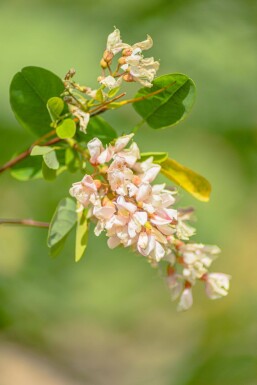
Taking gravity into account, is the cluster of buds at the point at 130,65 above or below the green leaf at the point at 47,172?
above

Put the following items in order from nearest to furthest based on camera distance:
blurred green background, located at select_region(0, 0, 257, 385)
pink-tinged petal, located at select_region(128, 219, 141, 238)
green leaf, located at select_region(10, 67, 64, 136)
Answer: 1. pink-tinged petal, located at select_region(128, 219, 141, 238)
2. green leaf, located at select_region(10, 67, 64, 136)
3. blurred green background, located at select_region(0, 0, 257, 385)

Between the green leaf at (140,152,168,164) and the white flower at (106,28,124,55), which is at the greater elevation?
the white flower at (106,28,124,55)

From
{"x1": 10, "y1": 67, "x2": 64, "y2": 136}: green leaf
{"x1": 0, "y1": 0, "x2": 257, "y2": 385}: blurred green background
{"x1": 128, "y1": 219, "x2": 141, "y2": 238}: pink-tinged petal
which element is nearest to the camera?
{"x1": 128, "y1": 219, "x2": 141, "y2": 238}: pink-tinged petal

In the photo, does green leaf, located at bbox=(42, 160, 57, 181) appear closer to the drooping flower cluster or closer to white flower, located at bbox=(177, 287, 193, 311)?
the drooping flower cluster

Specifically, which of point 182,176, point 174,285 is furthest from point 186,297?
point 182,176

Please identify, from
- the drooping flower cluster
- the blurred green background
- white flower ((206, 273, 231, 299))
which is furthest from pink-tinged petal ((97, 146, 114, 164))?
the blurred green background

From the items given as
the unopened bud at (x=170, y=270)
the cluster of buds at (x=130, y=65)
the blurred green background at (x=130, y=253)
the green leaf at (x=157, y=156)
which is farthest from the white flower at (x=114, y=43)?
the blurred green background at (x=130, y=253)

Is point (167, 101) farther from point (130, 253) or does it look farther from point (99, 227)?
point (130, 253)

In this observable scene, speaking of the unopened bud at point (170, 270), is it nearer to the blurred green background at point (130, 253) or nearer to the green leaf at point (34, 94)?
the green leaf at point (34, 94)
